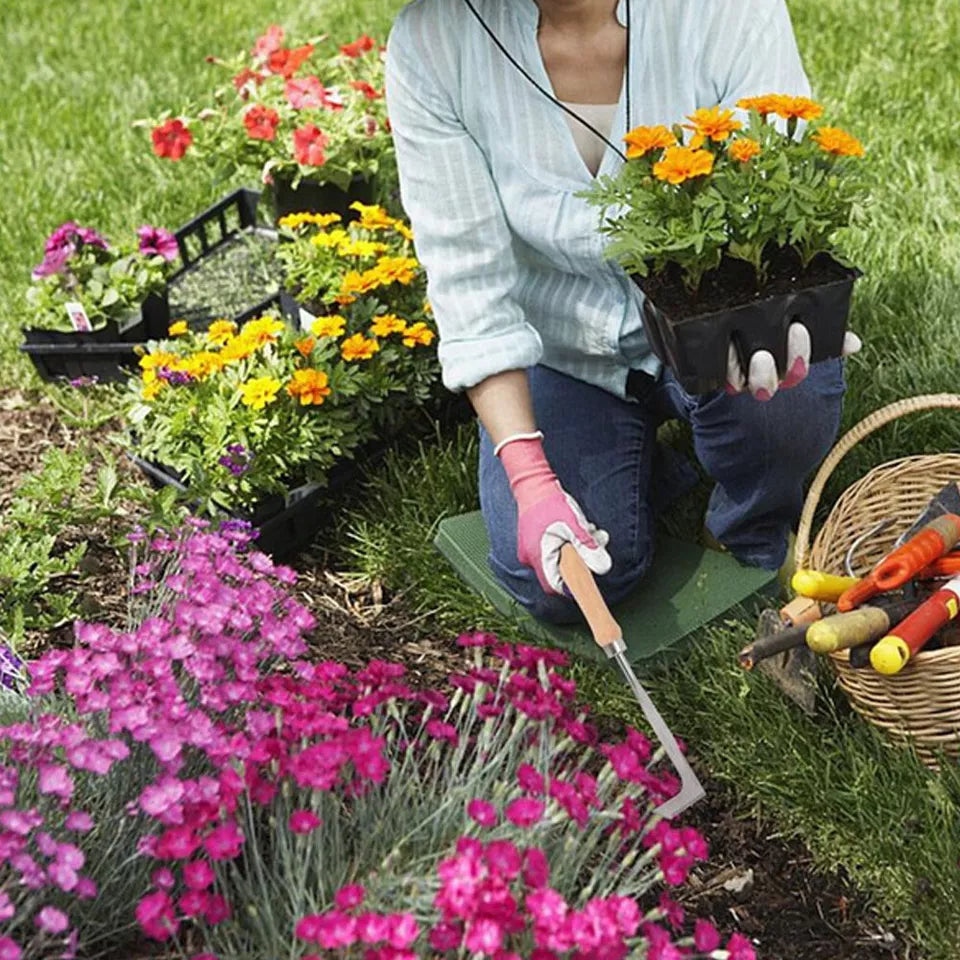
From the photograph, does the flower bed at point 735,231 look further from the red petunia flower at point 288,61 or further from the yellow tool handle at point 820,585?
the red petunia flower at point 288,61

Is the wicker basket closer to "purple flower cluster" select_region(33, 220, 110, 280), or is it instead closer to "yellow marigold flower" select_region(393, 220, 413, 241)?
"yellow marigold flower" select_region(393, 220, 413, 241)

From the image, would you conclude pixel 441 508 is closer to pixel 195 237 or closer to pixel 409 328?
pixel 409 328

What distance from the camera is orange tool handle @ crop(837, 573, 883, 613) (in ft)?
6.70

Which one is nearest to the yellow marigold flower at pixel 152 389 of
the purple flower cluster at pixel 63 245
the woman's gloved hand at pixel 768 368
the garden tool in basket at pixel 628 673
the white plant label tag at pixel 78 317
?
the white plant label tag at pixel 78 317

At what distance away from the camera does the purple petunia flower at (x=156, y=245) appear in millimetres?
3240

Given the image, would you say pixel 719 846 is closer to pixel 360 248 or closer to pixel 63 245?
pixel 360 248

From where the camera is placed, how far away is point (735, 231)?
1920 mm

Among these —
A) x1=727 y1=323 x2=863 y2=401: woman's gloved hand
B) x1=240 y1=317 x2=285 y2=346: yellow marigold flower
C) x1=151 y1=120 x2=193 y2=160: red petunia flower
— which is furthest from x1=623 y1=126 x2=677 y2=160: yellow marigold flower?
x1=151 y1=120 x2=193 y2=160: red petunia flower

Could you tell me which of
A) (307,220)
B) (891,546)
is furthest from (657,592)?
(307,220)

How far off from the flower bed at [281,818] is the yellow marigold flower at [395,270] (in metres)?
1.12

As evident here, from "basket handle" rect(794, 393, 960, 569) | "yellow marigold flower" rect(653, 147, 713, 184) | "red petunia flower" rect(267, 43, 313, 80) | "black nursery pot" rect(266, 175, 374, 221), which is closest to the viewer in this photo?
"yellow marigold flower" rect(653, 147, 713, 184)

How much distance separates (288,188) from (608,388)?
1251 mm

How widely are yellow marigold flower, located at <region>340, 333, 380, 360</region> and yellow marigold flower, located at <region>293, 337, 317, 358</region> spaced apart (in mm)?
60

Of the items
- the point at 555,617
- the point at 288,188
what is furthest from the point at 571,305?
the point at 288,188
